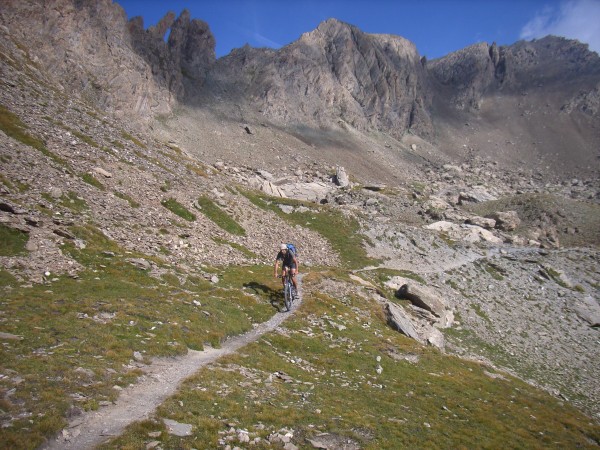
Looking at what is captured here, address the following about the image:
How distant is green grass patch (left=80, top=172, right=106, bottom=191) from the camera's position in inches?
1416

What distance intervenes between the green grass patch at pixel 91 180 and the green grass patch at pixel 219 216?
473 inches

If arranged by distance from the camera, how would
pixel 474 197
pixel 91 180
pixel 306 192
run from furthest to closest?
pixel 474 197
pixel 306 192
pixel 91 180

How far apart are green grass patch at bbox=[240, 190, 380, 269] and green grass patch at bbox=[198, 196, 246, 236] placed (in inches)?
501

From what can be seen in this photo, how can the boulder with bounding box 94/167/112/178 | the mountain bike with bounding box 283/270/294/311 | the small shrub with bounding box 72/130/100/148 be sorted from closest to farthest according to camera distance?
1. the mountain bike with bounding box 283/270/294/311
2. the boulder with bounding box 94/167/112/178
3. the small shrub with bounding box 72/130/100/148

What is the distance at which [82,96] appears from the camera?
4299 inches

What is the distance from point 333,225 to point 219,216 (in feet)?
71.6

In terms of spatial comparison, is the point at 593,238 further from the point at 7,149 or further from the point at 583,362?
the point at 7,149

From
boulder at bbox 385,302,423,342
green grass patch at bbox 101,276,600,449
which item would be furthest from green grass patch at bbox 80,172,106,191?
boulder at bbox 385,302,423,342

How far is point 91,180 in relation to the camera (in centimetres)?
3638

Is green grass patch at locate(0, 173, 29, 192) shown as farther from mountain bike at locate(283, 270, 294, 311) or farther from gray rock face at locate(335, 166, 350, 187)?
gray rock face at locate(335, 166, 350, 187)

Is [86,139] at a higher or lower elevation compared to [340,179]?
lower

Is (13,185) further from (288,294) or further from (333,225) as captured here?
(333,225)

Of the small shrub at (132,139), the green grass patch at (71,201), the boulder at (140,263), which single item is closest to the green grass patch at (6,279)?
the boulder at (140,263)

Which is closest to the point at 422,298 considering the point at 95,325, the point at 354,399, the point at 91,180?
the point at 354,399
